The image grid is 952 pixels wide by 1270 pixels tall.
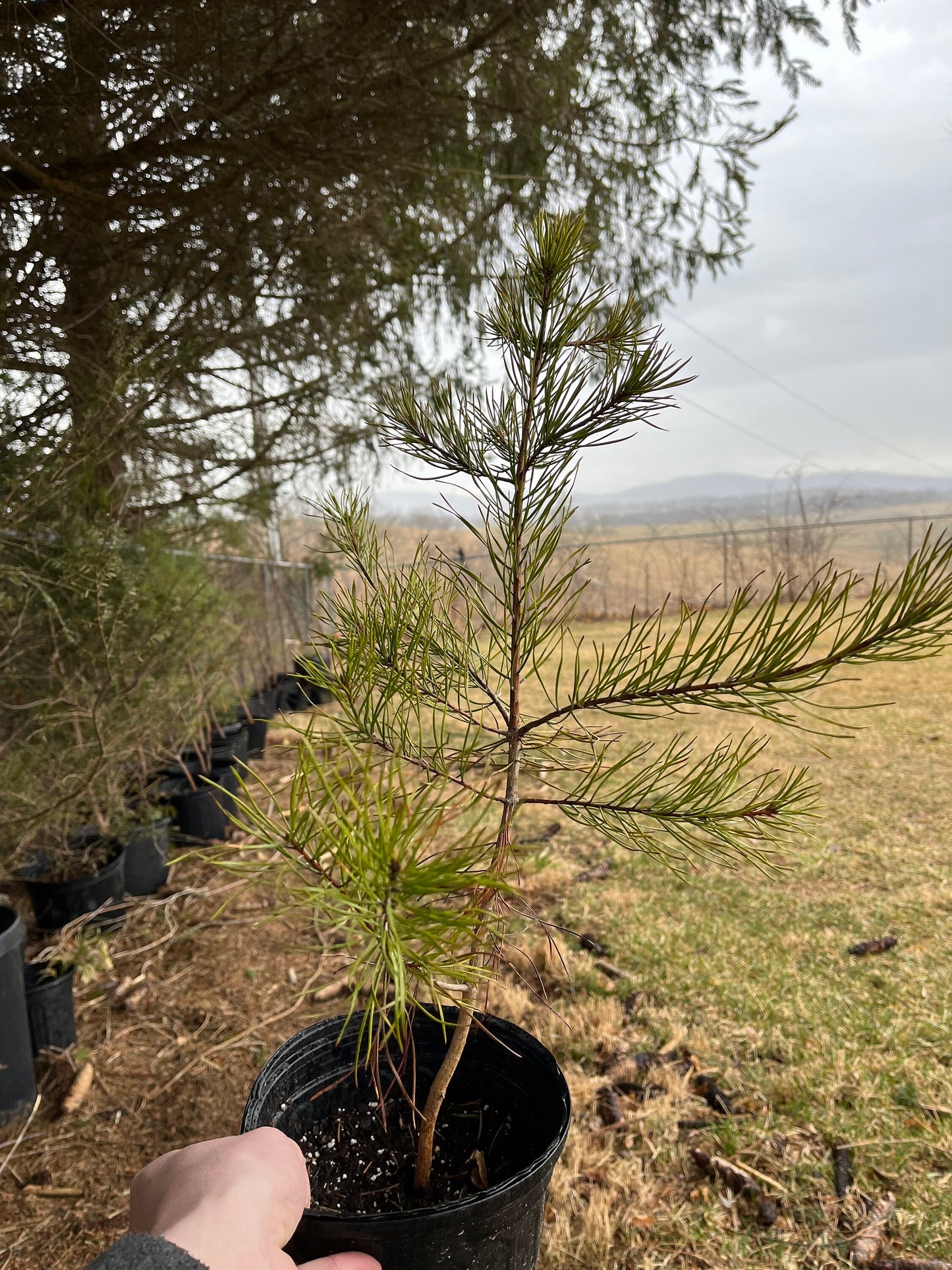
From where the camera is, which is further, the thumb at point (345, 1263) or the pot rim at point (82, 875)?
the pot rim at point (82, 875)

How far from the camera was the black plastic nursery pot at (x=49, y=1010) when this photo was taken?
2.16 m

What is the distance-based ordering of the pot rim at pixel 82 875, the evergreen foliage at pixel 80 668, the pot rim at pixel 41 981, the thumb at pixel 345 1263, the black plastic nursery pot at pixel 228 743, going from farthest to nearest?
the black plastic nursery pot at pixel 228 743 < the pot rim at pixel 82 875 < the evergreen foliage at pixel 80 668 < the pot rim at pixel 41 981 < the thumb at pixel 345 1263

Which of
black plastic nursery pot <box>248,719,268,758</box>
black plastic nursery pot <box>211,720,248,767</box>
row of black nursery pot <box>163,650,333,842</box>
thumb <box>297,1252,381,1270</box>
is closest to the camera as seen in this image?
thumb <box>297,1252,381,1270</box>

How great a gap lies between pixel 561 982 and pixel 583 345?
6.98ft

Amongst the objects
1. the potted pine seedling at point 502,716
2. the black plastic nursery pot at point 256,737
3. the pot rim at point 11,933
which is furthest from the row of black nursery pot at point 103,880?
the black plastic nursery pot at point 256,737

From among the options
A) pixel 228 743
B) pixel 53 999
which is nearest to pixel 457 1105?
pixel 53 999

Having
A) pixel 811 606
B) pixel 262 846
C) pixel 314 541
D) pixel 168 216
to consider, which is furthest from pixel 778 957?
pixel 314 541

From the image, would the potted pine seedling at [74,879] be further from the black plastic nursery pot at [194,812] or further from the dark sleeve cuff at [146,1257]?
the dark sleeve cuff at [146,1257]

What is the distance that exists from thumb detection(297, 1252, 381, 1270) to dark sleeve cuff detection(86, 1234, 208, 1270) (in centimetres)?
25

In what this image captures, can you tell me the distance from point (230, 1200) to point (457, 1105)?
0.60 meters

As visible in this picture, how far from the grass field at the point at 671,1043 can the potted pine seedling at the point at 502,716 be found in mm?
244

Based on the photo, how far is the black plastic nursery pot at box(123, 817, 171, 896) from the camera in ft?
10.3

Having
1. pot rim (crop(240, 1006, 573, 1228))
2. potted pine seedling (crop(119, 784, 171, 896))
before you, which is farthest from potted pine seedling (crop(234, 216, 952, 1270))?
potted pine seedling (crop(119, 784, 171, 896))

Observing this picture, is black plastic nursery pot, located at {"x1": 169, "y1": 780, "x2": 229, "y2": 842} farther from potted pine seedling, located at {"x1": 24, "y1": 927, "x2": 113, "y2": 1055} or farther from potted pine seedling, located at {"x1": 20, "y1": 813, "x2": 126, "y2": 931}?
potted pine seedling, located at {"x1": 24, "y1": 927, "x2": 113, "y2": 1055}
